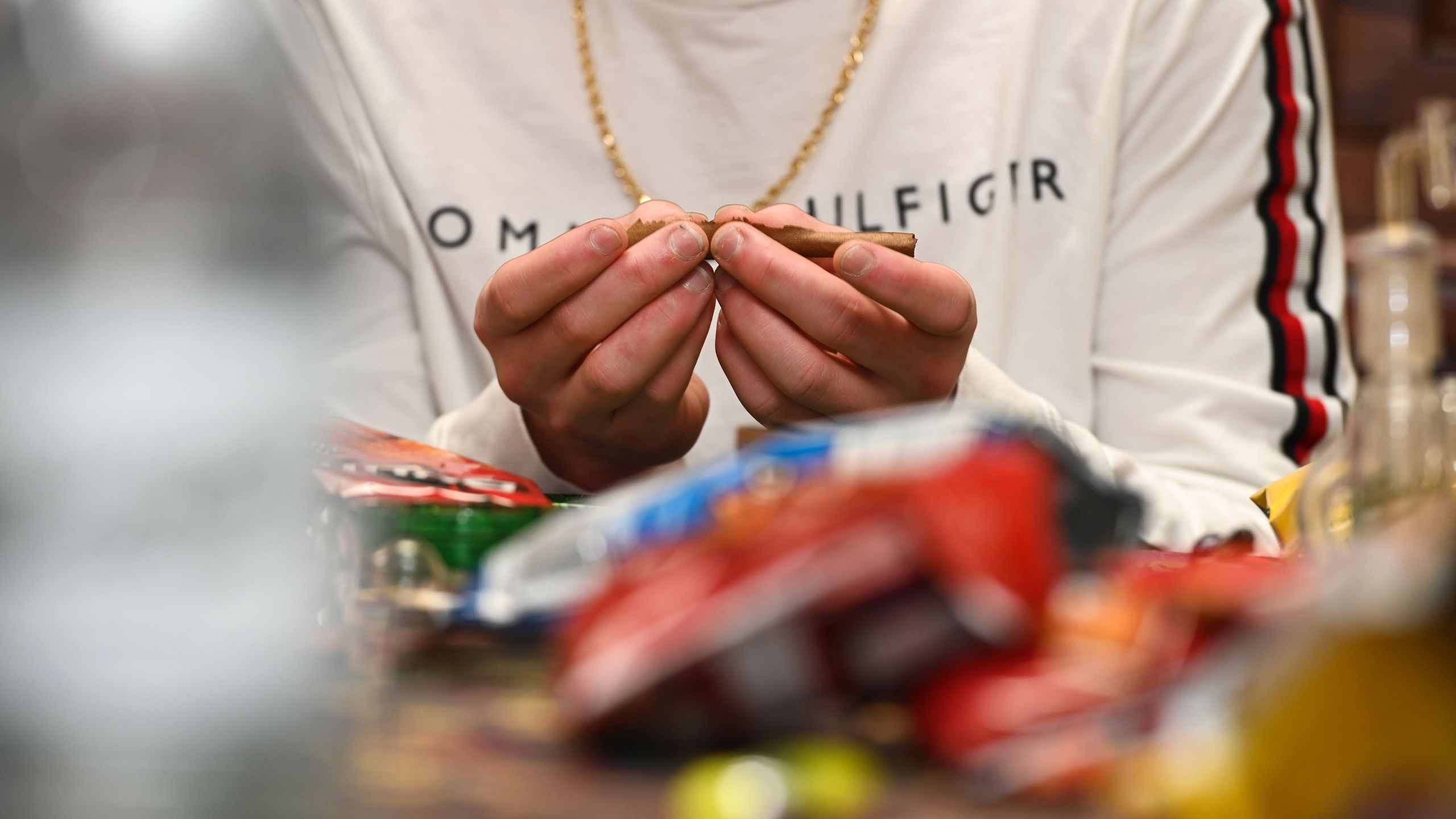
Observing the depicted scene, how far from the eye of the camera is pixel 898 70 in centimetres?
96

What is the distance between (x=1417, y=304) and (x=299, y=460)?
0.27 meters

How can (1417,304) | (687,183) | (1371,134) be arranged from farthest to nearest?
1. (1371,134)
2. (687,183)
3. (1417,304)

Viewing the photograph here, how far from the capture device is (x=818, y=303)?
0.56 metres

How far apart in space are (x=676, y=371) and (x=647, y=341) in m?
0.05

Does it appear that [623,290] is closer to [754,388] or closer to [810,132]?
[754,388]

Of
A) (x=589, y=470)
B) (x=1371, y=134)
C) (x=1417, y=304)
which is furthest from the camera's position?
(x=1371, y=134)

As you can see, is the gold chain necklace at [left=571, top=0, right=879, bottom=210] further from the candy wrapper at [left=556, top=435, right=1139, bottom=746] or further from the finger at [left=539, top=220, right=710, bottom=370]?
the candy wrapper at [left=556, top=435, right=1139, bottom=746]

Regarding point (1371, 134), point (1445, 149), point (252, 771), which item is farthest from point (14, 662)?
point (1371, 134)

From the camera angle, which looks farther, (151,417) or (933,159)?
(933,159)

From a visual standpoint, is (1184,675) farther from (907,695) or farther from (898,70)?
(898,70)

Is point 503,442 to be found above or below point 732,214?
below

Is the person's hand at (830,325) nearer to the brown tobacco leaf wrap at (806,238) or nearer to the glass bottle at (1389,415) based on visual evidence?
the brown tobacco leaf wrap at (806,238)

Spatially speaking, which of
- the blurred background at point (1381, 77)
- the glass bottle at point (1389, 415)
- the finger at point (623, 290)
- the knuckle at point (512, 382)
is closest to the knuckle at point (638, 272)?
the finger at point (623, 290)

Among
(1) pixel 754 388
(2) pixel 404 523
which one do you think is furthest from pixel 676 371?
(2) pixel 404 523
